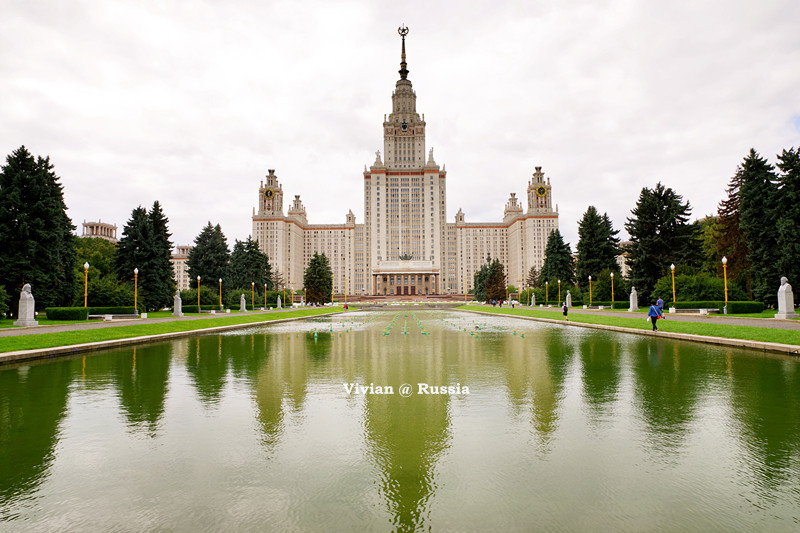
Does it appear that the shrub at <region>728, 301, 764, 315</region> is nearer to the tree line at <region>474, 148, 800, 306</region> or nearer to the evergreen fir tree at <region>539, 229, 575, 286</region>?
the tree line at <region>474, 148, 800, 306</region>

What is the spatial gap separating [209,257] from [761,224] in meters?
66.5

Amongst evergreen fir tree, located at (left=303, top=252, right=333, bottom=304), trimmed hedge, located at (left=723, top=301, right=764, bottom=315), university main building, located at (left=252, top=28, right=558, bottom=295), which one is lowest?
trimmed hedge, located at (left=723, top=301, right=764, bottom=315)

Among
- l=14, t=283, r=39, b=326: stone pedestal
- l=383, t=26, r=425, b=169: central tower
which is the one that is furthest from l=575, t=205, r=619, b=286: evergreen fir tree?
l=383, t=26, r=425, b=169: central tower

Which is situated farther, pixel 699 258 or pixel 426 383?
pixel 699 258

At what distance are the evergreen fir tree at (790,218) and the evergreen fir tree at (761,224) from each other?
0.80 m

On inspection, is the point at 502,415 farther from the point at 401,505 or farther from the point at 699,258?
the point at 699,258

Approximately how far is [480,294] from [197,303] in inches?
2781

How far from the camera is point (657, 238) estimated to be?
4741 cm

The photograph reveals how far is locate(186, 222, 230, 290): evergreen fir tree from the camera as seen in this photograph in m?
64.9

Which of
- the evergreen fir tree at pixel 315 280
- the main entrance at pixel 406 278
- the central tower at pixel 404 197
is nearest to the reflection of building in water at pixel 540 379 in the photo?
the evergreen fir tree at pixel 315 280

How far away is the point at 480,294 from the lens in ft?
353

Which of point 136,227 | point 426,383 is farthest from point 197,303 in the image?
point 426,383

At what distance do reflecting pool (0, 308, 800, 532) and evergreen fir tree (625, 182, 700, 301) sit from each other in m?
40.7

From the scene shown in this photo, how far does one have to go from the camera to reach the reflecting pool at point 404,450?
3.81m
